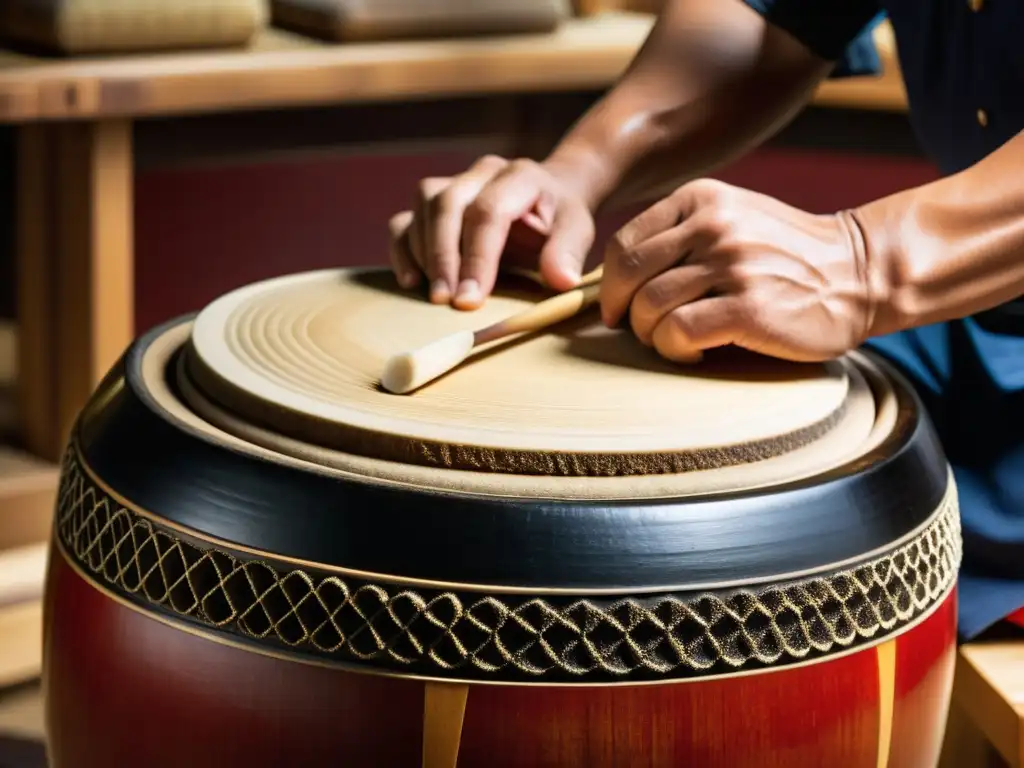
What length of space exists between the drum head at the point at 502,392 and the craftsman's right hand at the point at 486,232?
24 millimetres

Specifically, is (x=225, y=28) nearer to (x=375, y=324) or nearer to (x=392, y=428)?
(x=375, y=324)

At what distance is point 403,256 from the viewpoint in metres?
1.03

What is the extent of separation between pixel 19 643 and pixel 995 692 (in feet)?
3.76

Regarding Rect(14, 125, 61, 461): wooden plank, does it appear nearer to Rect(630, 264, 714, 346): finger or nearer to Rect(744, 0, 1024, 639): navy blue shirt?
Rect(744, 0, 1024, 639): navy blue shirt

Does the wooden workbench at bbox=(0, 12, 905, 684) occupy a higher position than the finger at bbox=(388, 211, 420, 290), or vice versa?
the finger at bbox=(388, 211, 420, 290)

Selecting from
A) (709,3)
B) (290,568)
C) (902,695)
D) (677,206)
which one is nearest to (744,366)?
(677,206)

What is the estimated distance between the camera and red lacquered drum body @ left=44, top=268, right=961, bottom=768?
0.69 metres

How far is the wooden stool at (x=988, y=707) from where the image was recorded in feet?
3.07

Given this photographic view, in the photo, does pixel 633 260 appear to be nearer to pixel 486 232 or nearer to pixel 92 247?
pixel 486 232

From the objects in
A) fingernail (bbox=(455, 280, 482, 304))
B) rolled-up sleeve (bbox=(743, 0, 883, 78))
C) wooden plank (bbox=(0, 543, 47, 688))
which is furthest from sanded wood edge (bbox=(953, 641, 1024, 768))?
wooden plank (bbox=(0, 543, 47, 688))

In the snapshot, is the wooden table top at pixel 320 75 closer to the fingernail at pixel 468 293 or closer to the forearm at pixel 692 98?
the forearm at pixel 692 98

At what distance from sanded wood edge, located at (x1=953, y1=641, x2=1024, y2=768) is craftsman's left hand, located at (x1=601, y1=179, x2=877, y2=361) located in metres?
0.26

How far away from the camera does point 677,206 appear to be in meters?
0.88

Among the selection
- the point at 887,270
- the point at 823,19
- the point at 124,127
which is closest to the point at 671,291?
the point at 887,270
